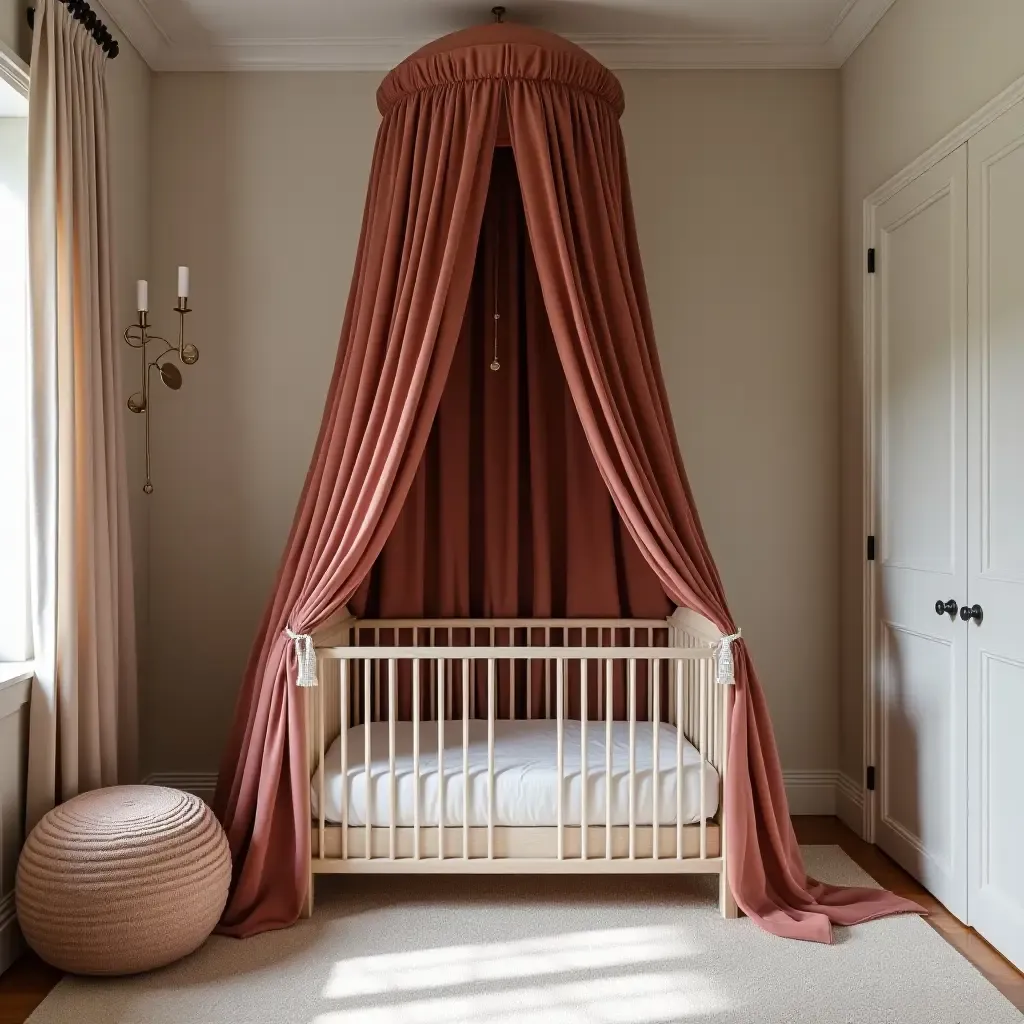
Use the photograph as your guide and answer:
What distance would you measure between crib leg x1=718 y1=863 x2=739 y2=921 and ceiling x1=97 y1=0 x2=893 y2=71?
2757mm

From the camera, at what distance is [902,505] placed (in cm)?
312

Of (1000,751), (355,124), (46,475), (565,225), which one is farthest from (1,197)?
(1000,751)

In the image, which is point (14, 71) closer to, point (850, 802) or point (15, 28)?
point (15, 28)

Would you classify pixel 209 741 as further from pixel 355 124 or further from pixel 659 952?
pixel 355 124

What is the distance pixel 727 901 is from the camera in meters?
2.71

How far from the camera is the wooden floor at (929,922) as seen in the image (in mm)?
2297

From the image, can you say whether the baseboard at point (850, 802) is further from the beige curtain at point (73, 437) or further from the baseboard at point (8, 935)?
the baseboard at point (8, 935)

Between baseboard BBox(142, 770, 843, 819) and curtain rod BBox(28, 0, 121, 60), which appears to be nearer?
curtain rod BBox(28, 0, 121, 60)

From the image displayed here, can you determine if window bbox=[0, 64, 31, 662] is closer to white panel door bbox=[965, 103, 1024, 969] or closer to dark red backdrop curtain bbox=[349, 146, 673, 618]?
dark red backdrop curtain bbox=[349, 146, 673, 618]

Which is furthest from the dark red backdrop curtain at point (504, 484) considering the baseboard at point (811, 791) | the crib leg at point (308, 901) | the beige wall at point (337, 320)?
the crib leg at point (308, 901)

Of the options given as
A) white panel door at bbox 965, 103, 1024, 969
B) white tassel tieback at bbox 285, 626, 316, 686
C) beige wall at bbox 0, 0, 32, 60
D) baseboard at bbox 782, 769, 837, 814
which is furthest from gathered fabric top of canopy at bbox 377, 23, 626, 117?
baseboard at bbox 782, 769, 837, 814

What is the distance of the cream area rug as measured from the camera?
7.27 feet

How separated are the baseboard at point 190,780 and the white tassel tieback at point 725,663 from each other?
6.47 feet

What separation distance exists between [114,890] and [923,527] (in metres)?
2.45
